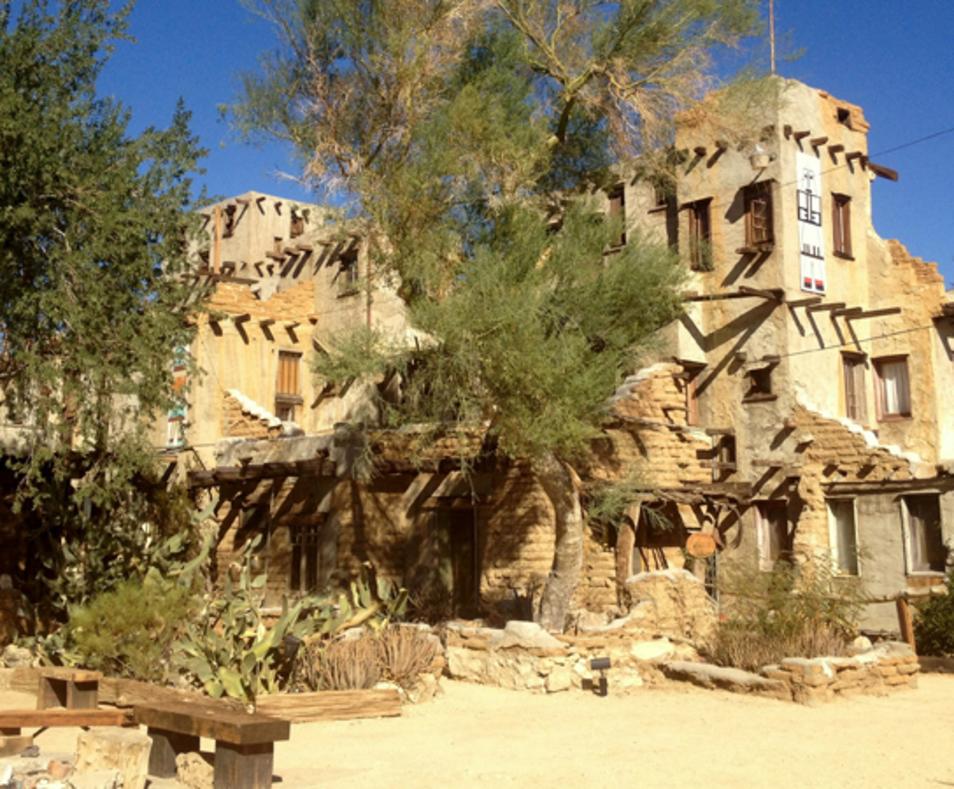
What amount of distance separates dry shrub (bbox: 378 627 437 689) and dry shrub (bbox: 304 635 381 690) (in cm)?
11

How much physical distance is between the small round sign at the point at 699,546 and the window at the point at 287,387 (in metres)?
13.4

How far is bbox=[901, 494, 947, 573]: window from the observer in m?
19.8

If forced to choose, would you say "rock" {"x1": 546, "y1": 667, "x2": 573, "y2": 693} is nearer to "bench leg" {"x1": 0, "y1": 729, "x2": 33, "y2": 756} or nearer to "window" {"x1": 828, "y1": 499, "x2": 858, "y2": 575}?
"bench leg" {"x1": 0, "y1": 729, "x2": 33, "y2": 756}

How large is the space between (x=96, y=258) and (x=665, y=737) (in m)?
9.05

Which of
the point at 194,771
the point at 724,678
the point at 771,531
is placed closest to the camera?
the point at 194,771

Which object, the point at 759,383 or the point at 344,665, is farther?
the point at 759,383

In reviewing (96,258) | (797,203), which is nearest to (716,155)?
(797,203)

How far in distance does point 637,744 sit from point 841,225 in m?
17.0

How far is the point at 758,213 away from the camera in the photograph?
75.4 feet

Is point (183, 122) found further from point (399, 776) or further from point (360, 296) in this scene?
point (360, 296)

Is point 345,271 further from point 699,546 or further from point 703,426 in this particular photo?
point 699,546

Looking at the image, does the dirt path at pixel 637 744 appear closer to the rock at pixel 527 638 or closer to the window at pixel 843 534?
the rock at pixel 527 638

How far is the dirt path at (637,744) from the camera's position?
26.8 feet

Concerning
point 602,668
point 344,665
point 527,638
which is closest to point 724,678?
→ point 602,668
